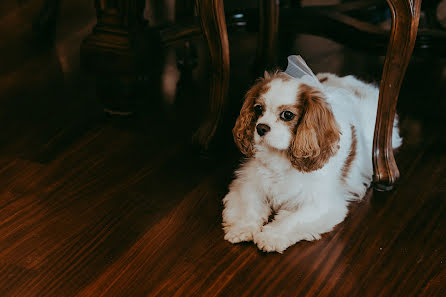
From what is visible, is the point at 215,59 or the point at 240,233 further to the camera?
the point at 215,59

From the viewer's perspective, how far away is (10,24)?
120 inches

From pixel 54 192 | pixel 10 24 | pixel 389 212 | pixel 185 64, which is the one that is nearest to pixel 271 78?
pixel 389 212

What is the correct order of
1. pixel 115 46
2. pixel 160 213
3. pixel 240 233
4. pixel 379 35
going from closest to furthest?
pixel 240 233 < pixel 160 213 < pixel 115 46 < pixel 379 35

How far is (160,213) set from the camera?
5.36 ft

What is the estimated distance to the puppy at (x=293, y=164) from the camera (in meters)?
1.42

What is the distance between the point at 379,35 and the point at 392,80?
810 mm

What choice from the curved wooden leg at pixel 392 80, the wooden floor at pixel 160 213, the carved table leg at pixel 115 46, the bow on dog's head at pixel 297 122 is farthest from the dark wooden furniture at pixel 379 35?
the carved table leg at pixel 115 46

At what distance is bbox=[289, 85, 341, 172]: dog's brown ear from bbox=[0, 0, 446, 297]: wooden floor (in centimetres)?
28

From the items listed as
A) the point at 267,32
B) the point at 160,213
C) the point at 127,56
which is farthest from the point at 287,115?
the point at 267,32

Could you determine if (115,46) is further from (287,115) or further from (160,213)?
(287,115)

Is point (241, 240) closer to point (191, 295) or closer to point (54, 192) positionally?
point (191, 295)

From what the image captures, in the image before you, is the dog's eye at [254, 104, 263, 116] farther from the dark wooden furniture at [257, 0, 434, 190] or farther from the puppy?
the dark wooden furniture at [257, 0, 434, 190]

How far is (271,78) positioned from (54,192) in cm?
86

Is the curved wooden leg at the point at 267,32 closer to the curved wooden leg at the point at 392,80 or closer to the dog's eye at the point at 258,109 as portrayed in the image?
the curved wooden leg at the point at 392,80
